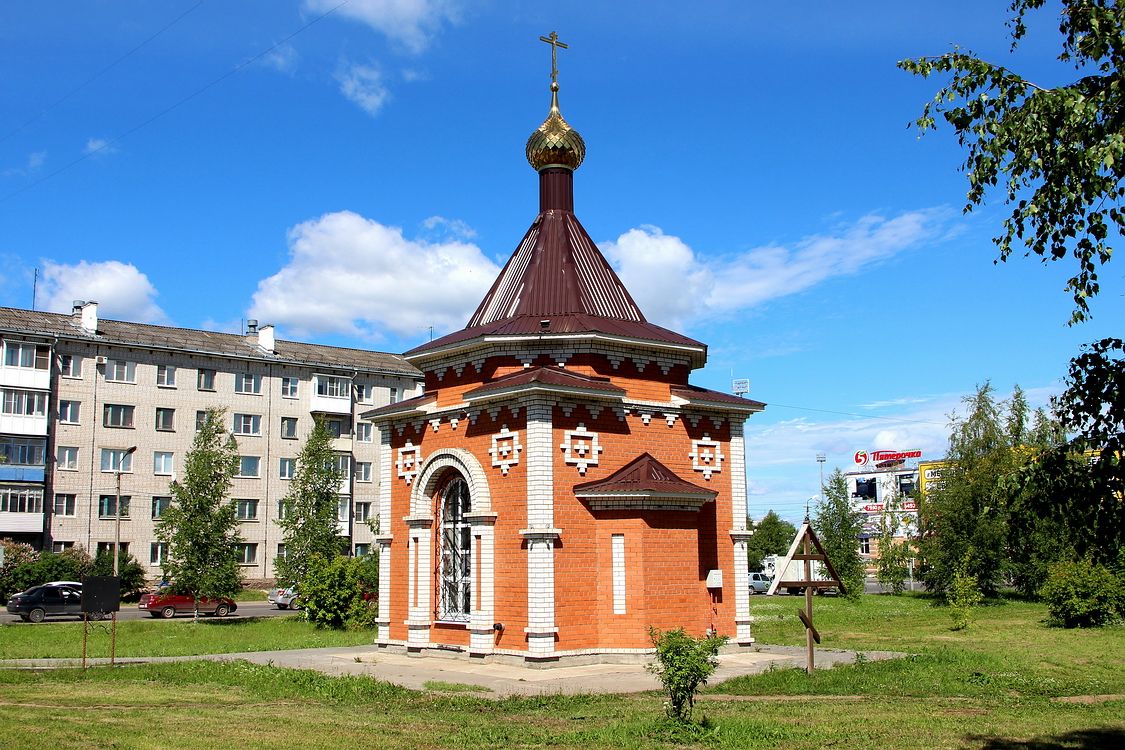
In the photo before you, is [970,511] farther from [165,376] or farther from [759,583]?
[165,376]

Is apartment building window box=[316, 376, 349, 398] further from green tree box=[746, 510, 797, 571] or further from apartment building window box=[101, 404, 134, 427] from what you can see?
green tree box=[746, 510, 797, 571]

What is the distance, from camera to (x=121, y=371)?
45.1 metres

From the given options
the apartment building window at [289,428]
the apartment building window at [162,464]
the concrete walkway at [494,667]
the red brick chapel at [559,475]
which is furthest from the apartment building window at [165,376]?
the concrete walkway at [494,667]

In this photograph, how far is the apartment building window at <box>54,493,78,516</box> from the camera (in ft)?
141

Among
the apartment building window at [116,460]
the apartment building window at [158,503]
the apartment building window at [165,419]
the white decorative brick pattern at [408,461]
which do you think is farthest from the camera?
the apartment building window at [165,419]

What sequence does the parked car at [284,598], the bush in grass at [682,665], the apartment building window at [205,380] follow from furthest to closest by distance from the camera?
the apartment building window at [205,380] → the parked car at [284,598] → the bush in grass at [682,665]

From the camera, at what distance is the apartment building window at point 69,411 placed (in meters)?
43.5


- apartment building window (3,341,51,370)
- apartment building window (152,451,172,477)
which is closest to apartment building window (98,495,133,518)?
apartment building window (152,451,172,477)

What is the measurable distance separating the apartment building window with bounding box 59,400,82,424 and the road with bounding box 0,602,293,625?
29.0 feet

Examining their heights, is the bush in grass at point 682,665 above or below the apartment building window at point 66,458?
below

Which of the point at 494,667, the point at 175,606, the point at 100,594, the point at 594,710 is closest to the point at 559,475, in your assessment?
the point at 494,667

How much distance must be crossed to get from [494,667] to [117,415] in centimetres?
3372

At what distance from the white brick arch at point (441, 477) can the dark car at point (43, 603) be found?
17.5m

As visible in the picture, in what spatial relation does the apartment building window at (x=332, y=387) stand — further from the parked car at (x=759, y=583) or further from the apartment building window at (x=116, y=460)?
the parked car at (x=759, y=583)
